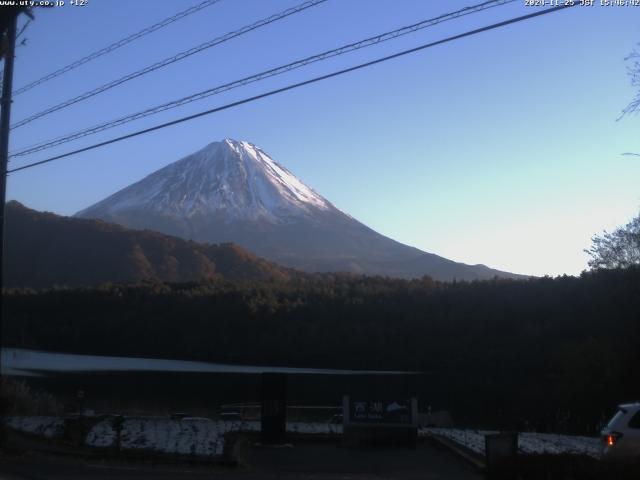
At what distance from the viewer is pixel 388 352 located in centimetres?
7456

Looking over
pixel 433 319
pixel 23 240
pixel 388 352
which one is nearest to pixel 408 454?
pixel 388 352

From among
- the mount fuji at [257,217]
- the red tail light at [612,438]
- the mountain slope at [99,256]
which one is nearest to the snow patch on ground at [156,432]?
the red tail light at [612,438]

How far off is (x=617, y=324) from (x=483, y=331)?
1489 inches

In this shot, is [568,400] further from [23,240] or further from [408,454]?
[23,240]

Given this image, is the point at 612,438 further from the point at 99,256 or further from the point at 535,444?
the point at 99,256

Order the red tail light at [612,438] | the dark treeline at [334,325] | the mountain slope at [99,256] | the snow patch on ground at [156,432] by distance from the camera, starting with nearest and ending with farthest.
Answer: the red tail light at [612,438] → the snow patch on ground at [156,432] → the dark treeline at [334,325] → the mountain slope at [99,256]

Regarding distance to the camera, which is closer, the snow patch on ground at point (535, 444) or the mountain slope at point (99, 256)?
the snow patch on ground at point (535, 444)

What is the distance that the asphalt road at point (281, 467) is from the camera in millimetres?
12930

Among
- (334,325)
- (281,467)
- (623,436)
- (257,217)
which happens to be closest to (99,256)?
(334,325)

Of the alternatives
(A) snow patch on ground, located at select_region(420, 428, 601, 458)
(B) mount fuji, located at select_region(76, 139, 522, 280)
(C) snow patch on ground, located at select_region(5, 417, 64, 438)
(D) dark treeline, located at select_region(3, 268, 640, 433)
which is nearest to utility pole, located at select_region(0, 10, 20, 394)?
(C) snow patch on ground, located at select_region(5, 417, 64, 438)

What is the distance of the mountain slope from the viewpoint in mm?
93875

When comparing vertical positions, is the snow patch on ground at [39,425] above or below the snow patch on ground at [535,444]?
above

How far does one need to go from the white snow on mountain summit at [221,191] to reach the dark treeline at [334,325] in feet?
265

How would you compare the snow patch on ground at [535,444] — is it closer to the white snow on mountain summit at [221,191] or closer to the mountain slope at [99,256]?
the mountain slope at [99,256]
